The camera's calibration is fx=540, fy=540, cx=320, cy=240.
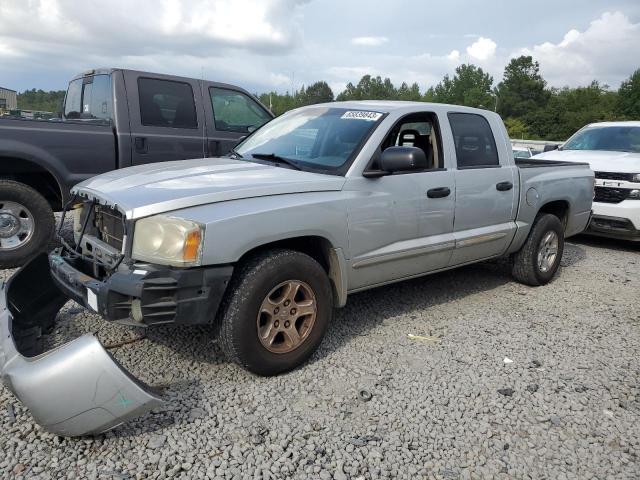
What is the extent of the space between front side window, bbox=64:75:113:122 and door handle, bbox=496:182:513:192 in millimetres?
4040

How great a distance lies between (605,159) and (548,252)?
3249mm

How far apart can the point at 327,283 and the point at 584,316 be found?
9.02 feet

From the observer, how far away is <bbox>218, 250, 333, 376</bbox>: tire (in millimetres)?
3162

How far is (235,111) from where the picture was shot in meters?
6.71

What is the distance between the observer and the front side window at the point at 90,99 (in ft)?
19.4

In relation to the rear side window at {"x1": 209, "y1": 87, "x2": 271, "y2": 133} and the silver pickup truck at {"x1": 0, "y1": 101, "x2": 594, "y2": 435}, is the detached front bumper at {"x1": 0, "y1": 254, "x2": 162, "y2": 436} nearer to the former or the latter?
the silver pickup truck at {"x1": 0, "y1": 101, "x2": 594, "y2": 435}

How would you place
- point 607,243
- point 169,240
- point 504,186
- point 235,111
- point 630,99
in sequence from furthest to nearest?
point 630,99 → point 607,243 → point 235,111 → point 504,186 → point 169,240

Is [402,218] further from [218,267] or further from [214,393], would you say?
[214,393]

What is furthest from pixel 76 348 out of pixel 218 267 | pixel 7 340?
pixel 218 267

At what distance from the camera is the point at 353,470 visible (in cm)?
262

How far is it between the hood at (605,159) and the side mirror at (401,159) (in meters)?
5.12

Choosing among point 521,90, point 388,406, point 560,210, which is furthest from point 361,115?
point 521,90

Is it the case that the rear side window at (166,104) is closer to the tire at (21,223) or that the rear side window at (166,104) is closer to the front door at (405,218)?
the tire at (21,223)

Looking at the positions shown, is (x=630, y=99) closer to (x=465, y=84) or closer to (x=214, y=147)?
(x=465, y=84)
